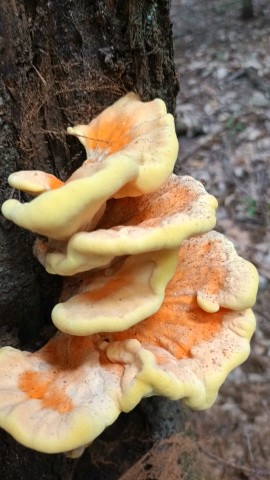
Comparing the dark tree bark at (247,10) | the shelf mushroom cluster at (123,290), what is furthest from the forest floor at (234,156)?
the shelf mushroom cluster at (123,290)

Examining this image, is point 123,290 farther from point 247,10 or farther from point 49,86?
point 247,10

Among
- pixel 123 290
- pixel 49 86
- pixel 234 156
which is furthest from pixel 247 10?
pixel 123 290

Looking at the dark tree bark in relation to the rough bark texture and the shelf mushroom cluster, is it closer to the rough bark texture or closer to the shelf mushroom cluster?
the rough bark texture

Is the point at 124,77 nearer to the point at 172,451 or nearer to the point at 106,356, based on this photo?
the point at 106,356

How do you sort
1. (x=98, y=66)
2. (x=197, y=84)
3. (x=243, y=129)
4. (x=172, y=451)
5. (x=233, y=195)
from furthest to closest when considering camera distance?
(x=197, y=84)
(x=243, y=129)
(x=233, y=195)
(x=172, y=451)
(x=98, y=66)

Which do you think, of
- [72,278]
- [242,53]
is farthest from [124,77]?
[242,53]
